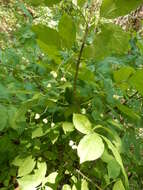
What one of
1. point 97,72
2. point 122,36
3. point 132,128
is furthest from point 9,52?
point 122,36

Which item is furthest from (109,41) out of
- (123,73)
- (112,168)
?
(112,168)

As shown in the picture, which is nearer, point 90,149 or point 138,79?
point 90,149

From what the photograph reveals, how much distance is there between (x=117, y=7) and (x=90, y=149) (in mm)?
270

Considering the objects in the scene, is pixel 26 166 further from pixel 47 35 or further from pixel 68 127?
pixel 47 35

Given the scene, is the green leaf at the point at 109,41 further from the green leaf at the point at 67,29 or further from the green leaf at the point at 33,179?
the green leaf at the point at 33,179

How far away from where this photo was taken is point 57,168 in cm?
93

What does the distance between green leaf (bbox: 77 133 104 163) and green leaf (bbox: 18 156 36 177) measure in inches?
9.8

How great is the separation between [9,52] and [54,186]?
2.28ft

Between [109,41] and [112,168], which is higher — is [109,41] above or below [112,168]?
above

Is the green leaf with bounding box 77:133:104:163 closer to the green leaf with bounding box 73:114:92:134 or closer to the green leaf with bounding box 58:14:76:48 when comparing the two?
the green leaf with bounding box 73:114:92:134

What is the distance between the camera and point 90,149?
2.16 ft

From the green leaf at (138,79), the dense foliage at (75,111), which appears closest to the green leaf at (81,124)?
the dense foliage at (75,111)

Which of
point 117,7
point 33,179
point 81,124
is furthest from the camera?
point 33,179

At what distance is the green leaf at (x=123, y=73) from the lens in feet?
2.70
